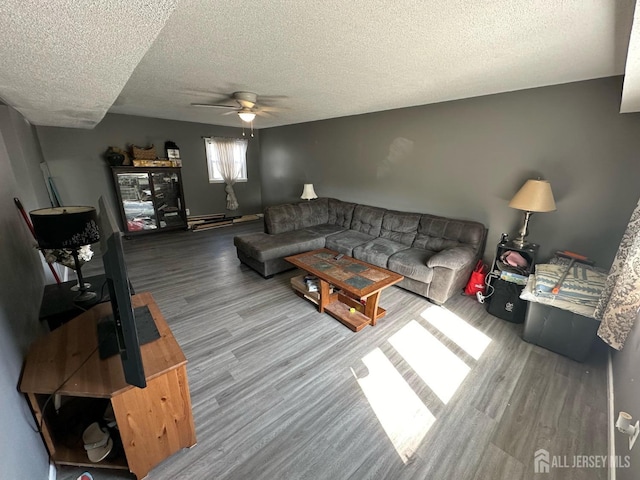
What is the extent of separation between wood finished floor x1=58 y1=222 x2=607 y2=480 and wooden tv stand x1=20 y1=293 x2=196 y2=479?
125 millimetres

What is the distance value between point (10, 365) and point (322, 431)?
149cm

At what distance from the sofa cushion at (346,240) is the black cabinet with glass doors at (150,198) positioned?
137 inches

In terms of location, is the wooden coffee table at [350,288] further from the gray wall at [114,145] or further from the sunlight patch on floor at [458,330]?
the gray wall at [114,145]

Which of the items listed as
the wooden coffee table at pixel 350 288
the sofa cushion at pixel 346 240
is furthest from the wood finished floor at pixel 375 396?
the sofa cushion at pixel 346 240

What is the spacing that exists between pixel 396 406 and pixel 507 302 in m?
1.72

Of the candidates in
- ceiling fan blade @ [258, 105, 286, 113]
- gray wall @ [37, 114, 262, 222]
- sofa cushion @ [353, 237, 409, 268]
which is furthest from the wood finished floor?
gray wall @ [37, 114, 262, 222]

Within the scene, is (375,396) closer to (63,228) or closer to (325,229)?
(63,228)

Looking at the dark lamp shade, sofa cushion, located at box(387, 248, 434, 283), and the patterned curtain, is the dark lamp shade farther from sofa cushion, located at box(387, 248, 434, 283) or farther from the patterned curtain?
the patterned curtain

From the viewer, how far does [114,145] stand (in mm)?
4672

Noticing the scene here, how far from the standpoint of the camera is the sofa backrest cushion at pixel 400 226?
3.55m

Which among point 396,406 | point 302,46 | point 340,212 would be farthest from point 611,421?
point 340,212

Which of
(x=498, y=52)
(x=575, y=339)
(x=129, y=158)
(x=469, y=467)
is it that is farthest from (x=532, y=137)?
(x=129, y=158)

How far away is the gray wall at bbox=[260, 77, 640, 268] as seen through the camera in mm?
2250

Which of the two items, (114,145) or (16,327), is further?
(114,145)
